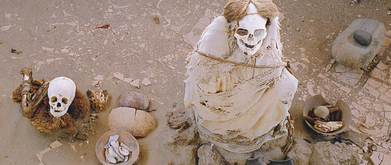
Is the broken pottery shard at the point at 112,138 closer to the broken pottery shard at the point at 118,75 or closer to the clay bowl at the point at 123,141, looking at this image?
the clay bowl at the point at 123,141

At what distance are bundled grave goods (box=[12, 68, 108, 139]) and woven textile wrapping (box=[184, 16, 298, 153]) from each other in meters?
1.32

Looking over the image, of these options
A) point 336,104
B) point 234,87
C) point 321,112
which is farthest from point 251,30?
point 336,104

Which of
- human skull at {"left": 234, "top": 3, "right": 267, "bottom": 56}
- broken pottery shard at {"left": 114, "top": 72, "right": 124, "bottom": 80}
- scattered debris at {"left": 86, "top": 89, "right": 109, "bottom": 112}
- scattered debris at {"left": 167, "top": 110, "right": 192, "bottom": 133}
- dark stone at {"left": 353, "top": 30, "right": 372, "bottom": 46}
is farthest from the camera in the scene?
broken pottery shard at {"left": 114, "top": 72, "right": 124, "bottom": 80}

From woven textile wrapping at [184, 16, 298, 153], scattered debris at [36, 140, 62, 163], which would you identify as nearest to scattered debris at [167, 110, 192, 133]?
woven textile wrapping at [184, 16, 298, 153]

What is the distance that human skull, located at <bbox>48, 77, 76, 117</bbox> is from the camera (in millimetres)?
3449

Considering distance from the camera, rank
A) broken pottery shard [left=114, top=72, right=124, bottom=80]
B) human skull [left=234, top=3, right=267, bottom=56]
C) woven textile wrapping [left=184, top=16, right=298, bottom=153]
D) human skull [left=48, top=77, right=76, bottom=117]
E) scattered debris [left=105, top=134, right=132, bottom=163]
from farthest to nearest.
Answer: broken pottery shard [left=114, top=72, right=124, bottom=80] < scattered debris [left=105, top=134, right=132, bottom=163] < human skull [left=48, top=77, right=76, bottom=117] < woven textile wrapping [left=184, top=16, right=298, bottom=153] < human skull [left=234, top=3, right=267, bottom=56]

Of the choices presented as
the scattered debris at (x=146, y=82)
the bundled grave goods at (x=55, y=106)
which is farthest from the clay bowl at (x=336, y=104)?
the bundled grave goods at (x=55, y=106)

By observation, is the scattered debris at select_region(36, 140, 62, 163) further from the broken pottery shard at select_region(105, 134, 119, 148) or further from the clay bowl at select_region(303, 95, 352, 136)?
the clay bowl at select_region(303, 95, 352, 136)

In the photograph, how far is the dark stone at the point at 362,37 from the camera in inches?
168

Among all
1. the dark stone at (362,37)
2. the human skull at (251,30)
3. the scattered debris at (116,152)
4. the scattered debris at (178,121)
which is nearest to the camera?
the human skull at (251,30)

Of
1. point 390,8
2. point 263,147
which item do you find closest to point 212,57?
point 263,147

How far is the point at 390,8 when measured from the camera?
4.95 m

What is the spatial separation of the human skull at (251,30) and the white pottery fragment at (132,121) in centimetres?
196

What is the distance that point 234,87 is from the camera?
2.62m
